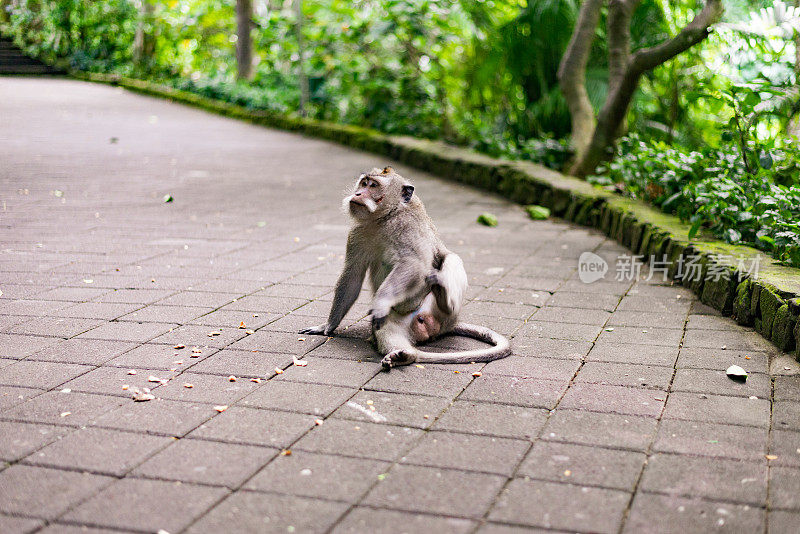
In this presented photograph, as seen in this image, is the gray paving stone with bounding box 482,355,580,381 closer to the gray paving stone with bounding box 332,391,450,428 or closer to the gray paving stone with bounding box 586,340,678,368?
the gray paving stone with bounding box 586,340,678,368

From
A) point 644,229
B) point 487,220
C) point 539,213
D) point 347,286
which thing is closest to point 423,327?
Answer: point 347,286

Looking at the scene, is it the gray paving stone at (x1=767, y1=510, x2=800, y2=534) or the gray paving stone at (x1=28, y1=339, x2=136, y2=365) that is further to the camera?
the gray paving stone at (x1=28, y1=339, x2=136, y2=365)

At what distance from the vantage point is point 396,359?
3.66 m

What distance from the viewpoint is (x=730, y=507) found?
98.4 inches

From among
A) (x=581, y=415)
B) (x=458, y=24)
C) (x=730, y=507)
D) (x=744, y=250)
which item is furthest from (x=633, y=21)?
(x=730, y=507)

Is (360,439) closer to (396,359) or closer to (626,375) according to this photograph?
(396,359)

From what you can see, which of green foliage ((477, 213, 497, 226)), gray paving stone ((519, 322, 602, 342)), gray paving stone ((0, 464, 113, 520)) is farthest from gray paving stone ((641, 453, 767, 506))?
green foliage ((477, 213, 497, 226))

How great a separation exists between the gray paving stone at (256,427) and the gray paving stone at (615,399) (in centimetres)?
106

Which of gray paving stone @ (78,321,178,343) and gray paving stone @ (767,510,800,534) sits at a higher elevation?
gray paving stone @ (767,510,800,534)

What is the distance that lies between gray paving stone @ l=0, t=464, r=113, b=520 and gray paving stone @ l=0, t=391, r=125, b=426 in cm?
38

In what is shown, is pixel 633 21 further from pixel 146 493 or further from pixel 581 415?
pixel 146 493

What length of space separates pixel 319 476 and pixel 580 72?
656 centimetres

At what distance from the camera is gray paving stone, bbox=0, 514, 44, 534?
7.69ft

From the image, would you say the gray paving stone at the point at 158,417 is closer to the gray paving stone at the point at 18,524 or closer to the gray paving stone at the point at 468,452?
the gray paving stone at the point at 18,524
